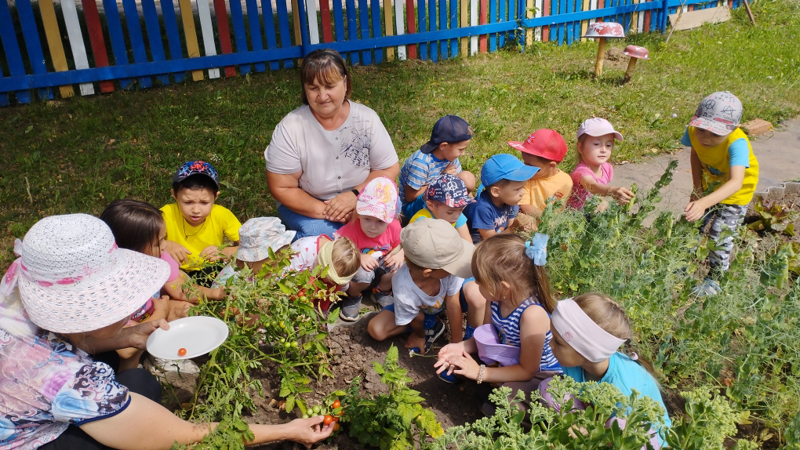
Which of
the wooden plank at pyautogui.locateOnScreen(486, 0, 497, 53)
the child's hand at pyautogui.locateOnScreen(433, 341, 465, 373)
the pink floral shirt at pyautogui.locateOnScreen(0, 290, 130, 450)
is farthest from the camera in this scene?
the wooden plank at pyautogui.locateOnScreen(486, 0, 497, 53)

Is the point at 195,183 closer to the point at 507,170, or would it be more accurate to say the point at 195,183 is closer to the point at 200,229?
the point at 200,229

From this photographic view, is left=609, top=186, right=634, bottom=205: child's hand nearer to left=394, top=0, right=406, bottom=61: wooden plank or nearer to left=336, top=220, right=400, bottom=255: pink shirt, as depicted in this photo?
left=336, top=220, right=400, bottom=255: pink shirt

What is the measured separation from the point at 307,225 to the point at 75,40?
4064 mm

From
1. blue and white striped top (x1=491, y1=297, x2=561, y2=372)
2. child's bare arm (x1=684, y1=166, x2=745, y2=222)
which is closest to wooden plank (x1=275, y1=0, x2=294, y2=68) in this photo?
child's bare arm (x1=684, y1=166, x2=745, y2=222)

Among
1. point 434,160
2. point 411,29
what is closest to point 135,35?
point 411,29

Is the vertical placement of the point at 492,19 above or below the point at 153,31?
below

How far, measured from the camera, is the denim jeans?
12.2ft

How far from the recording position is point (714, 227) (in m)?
3.88

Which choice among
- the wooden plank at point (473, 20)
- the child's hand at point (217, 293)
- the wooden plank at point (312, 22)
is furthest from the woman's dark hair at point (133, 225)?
the wooden plank at point (473, 20)

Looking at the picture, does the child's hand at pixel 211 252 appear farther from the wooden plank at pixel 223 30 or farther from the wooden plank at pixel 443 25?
the wooden plank at pixel 443 25

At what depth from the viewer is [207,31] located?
6672 millimetres

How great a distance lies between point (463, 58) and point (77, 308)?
Answer: 731 centimetres

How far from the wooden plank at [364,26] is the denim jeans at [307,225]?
429 centimetres

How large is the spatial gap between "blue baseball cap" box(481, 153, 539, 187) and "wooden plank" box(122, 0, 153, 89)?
4.51 meters
